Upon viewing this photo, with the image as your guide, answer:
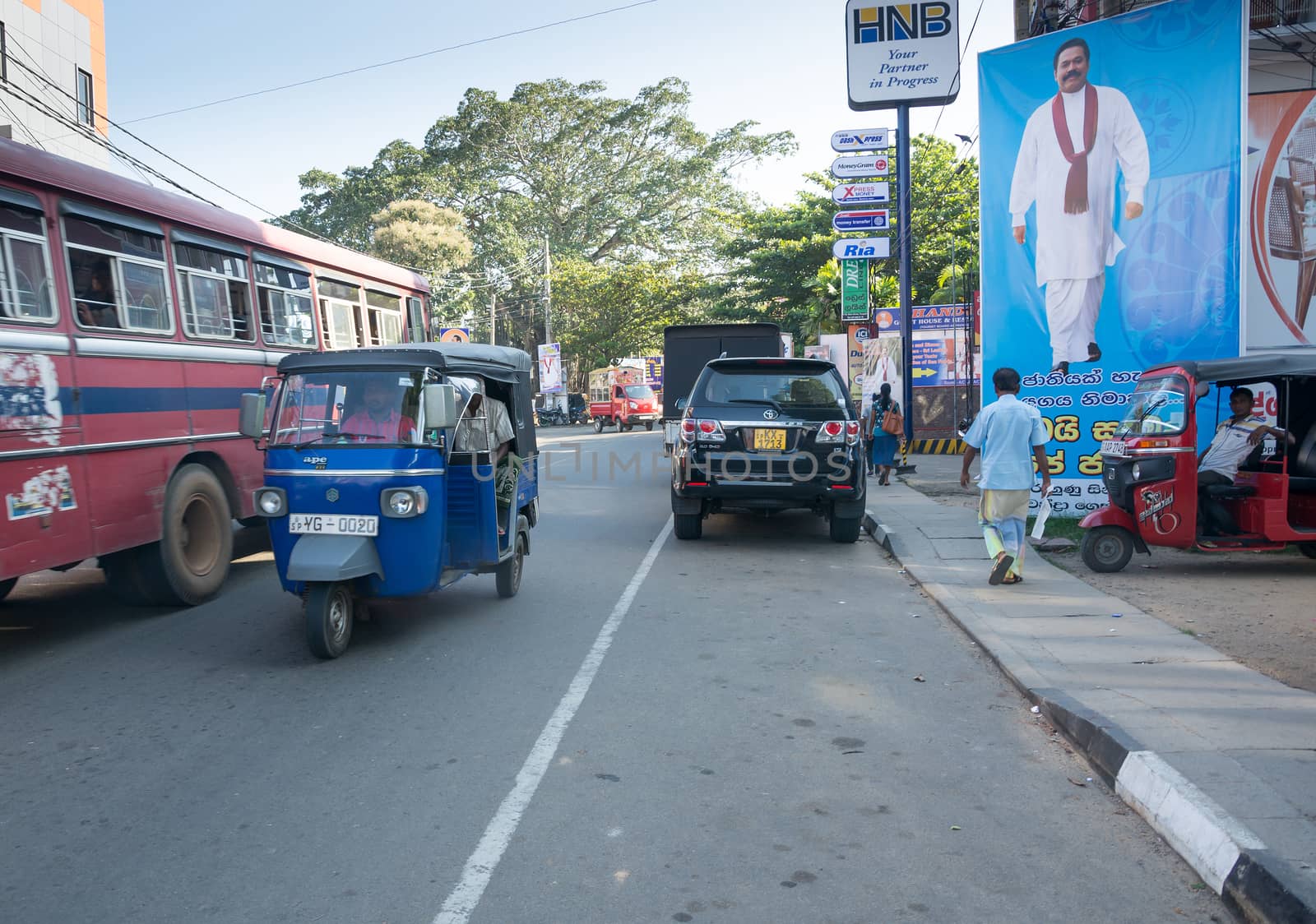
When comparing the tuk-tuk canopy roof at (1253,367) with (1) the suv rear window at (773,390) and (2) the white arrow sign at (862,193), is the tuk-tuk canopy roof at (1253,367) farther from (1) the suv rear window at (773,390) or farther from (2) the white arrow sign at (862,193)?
(2) the white arrow sign at (862,193)

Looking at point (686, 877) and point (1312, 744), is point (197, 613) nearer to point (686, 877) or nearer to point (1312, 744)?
point (686, 877)

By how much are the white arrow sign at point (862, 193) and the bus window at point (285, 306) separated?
14929 millimetres

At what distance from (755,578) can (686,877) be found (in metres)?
6.00

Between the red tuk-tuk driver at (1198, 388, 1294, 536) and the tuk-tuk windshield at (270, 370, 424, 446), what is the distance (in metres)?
7.40

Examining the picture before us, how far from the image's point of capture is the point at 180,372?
854cm

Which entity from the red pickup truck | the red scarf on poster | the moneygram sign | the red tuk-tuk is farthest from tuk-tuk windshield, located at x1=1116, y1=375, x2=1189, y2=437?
the red pickup truck

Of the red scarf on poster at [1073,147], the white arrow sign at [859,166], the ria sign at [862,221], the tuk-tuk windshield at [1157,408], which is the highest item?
the white arrow sign at [859,166]

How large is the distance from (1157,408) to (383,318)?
30.8 ft

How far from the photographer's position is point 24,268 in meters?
6.77

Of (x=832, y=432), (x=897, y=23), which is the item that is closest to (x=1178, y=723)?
(x=832, y=432)

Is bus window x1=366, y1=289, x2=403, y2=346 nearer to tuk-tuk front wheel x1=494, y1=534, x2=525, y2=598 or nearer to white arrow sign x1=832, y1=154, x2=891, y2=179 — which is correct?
tuk-tuk front wheel x1=494, y1=534, x2=525, y2=598

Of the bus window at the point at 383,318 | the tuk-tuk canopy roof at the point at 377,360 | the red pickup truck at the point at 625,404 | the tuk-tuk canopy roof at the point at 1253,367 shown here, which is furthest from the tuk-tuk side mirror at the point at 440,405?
the red pickup truck at the point at 625,404

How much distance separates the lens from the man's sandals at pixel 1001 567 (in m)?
8.78

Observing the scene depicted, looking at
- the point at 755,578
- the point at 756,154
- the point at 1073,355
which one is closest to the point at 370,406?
the point at 755,578
